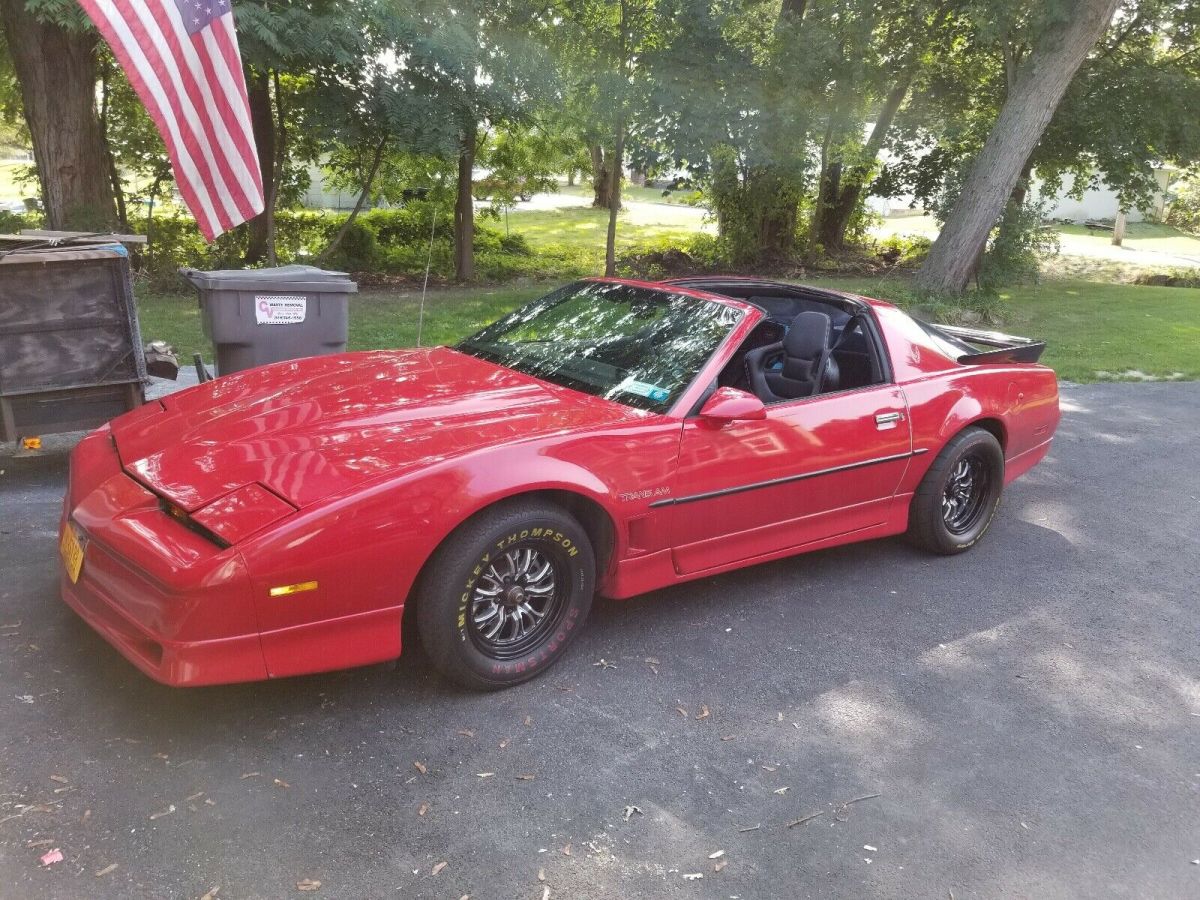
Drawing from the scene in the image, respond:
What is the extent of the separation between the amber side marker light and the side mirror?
1.62 m

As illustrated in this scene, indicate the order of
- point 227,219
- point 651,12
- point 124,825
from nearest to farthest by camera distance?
1. point 124,825
2. point 227,219
3. point 651,12

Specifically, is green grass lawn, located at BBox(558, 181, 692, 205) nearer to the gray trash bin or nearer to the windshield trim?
the gray trash bin

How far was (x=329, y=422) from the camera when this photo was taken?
344 cm

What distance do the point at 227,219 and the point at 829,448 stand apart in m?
3.48

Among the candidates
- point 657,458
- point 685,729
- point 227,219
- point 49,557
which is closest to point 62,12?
point 227,219

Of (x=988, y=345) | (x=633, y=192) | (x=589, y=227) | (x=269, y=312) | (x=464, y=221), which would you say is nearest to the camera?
(x=988, y=345)

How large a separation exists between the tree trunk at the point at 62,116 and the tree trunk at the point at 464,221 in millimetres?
4838

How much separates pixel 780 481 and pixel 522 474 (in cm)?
127

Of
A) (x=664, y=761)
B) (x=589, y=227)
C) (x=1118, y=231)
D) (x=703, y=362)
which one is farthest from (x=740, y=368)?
(x=1118, y=231)

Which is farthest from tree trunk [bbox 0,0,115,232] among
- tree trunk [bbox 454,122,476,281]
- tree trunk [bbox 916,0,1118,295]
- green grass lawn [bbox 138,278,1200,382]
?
tree trunk [bbox 916,0,1118,295]

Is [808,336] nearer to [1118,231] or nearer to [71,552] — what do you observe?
[71,552]

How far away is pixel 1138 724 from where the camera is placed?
3.46 metres

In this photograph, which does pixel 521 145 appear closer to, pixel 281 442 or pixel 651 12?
pixel 651 12

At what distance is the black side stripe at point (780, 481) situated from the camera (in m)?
3.63
